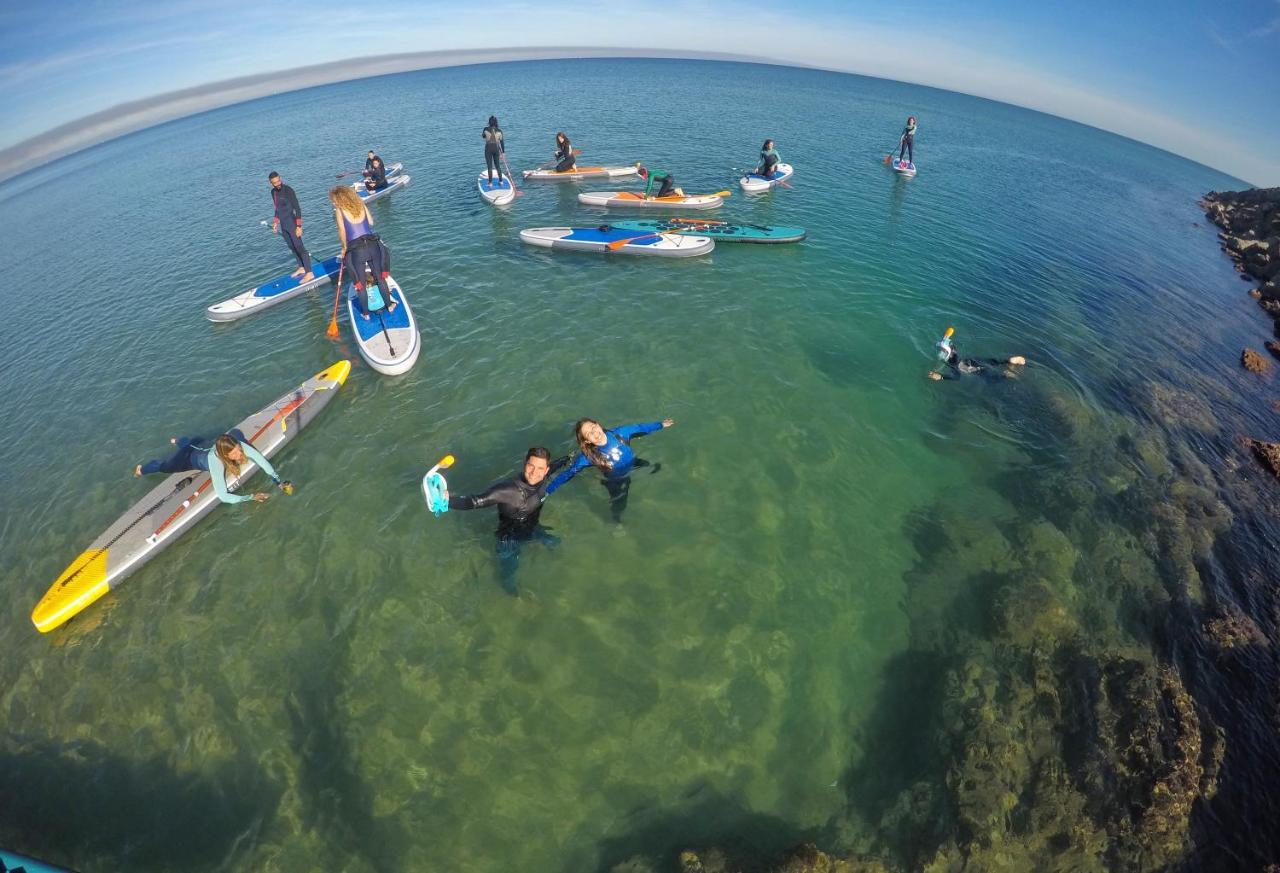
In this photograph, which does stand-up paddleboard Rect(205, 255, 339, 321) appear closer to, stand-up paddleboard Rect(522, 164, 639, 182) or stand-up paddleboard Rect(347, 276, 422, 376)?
stand-up paddleboard Rect(347, 276, 422, 376)

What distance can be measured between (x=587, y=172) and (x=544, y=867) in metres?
34.0

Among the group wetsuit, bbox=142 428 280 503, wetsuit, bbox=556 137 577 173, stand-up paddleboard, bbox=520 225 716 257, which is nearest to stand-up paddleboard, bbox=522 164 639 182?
wetsuit, bbox=556 137 577 173

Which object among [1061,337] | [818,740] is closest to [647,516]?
[818,740]

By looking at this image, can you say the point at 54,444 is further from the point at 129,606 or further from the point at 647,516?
the point at 647,516

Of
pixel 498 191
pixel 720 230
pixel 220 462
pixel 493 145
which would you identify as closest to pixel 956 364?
pixel 720 230

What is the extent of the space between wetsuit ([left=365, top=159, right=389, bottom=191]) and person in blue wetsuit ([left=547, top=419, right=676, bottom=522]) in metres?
29.1

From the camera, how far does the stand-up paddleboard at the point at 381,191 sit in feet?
98.3

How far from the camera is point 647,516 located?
439 inches

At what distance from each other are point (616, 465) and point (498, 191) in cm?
2456

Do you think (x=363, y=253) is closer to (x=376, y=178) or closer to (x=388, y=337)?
(x=388, y=337)

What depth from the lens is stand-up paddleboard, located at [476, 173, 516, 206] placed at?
91.8ft

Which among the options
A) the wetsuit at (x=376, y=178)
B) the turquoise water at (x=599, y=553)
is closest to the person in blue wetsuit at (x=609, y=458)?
the turquoise water at (x=599, y=553)

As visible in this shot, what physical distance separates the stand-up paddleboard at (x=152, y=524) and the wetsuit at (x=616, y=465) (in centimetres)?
722

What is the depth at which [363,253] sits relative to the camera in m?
15.2
